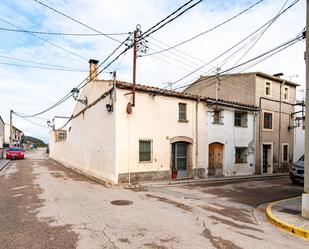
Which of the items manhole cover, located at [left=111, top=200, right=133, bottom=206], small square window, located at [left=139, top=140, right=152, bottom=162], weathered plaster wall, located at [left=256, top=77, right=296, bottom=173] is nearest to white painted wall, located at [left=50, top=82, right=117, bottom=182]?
small square window, located at [left=139, top=140, right=152, bottom=162]

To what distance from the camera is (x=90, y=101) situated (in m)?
17.9

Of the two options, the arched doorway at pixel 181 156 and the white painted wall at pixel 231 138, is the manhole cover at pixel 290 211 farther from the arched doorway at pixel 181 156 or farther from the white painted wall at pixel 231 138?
the white painted wall at pixel 231 138

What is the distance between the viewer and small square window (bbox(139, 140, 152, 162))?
13425 millimetres

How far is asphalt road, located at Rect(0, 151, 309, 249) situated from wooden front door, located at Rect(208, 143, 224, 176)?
6.69 m

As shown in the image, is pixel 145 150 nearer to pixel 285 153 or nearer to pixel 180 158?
pixel 180 158

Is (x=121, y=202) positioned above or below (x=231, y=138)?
below

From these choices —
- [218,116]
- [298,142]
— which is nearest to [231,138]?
[218,116]

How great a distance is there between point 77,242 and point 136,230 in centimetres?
134

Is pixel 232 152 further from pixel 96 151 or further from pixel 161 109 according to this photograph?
pixel 96 151

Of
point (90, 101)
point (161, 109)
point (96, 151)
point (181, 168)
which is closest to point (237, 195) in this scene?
point (181, 168)

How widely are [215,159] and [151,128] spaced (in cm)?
586

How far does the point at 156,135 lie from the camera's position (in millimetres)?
13938

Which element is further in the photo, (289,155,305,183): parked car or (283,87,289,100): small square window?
(283,87,289,100): small square window

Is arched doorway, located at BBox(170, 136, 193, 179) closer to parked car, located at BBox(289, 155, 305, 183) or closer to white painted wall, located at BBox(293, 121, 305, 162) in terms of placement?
parked car, located at BBox(289, 155, 305, 183)
